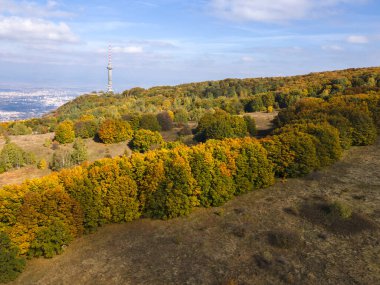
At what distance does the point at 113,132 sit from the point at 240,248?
2276 inches

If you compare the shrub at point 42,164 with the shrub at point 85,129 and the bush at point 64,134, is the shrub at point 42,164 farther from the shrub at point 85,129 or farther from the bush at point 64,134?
the shrub at point 85,129

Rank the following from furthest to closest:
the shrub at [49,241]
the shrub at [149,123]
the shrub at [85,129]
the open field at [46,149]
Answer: the shrub at [149,123] → the shrub at [85,129] → the open field at [46,149] → the shrub at [49,241]

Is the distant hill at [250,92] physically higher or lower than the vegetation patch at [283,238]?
higher

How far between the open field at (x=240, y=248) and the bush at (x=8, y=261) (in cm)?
79

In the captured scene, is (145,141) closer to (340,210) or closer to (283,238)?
(340,210)

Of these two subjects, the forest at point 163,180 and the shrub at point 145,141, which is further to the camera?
the shrub at point 145,141

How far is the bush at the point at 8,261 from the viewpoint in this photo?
24.9 meters

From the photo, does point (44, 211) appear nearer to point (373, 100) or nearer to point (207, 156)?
point (207, 156)

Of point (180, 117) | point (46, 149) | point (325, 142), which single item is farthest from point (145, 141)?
point (325, 142)

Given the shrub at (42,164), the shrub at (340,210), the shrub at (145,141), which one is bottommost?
the shrub at (42,164)

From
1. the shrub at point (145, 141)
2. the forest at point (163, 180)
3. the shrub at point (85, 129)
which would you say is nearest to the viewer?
the forest at point (163, 180)

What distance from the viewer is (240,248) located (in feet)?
92.1

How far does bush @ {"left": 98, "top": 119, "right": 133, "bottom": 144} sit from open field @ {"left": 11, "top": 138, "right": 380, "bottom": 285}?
160ft

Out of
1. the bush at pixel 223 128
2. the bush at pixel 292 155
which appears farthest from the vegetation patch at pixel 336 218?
the bush at pixel 223 128
